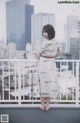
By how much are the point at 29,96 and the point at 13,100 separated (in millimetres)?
269

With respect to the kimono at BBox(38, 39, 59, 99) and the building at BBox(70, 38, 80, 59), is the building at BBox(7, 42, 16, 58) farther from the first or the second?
the building at BBox(70, 38, 80, 59)

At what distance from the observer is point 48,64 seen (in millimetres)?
4570

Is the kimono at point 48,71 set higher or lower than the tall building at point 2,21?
lower

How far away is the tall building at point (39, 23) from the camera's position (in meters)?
4.91

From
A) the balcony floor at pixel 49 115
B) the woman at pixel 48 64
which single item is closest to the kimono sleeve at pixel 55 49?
the woman at pixel 48 64

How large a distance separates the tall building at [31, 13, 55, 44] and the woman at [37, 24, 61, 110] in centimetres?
26

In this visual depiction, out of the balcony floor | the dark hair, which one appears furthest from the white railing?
the dark hair

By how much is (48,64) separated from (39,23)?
0.75m

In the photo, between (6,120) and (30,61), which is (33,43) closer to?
(30,61)

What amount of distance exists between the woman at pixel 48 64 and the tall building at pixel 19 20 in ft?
1.40

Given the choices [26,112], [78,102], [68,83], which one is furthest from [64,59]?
[26,112]

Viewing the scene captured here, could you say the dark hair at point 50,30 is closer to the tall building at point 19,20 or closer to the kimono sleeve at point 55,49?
the kimono sleeve at point 55,49

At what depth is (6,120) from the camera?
4602 mm

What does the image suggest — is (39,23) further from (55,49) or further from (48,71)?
(48,71)
